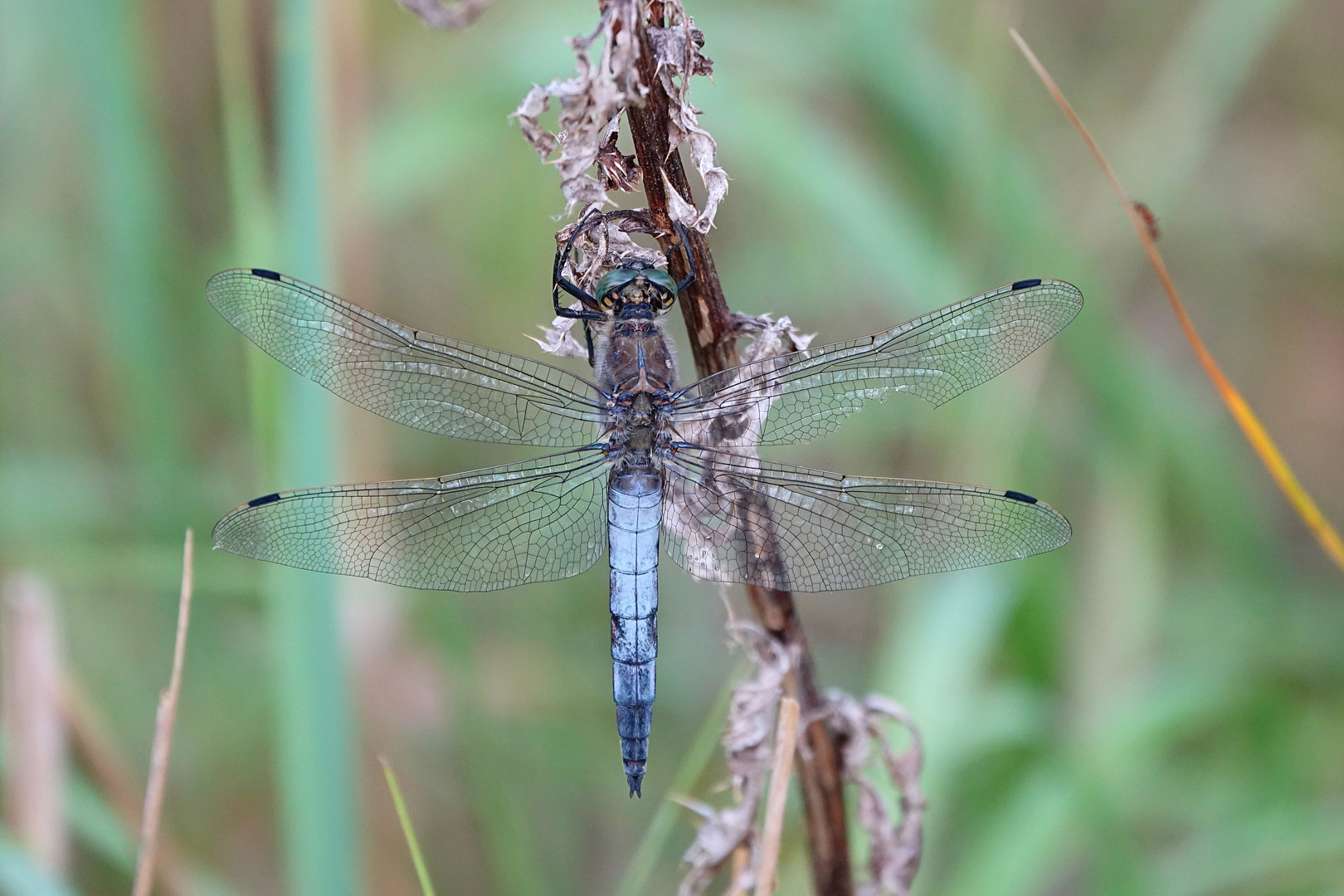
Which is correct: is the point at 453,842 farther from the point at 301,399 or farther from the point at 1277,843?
the point at 1277,843

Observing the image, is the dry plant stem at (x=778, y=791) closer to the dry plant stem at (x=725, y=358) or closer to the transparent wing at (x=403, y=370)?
the dry plant stem at (x=725, y=358)

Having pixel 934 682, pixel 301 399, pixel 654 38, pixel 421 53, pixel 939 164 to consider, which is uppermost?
pixel 421 53

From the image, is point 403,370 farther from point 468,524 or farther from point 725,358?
point 725,358

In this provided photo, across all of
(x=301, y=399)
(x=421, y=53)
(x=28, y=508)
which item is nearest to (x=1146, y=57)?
(x=421, y=53)

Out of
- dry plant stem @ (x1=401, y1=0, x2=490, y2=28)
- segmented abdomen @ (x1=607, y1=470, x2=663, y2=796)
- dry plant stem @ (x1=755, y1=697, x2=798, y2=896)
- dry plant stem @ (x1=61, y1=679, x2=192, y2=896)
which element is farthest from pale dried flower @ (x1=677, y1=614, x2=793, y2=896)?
dry plant stem @ (x1=61, y1=679, x2=192, y2=896)

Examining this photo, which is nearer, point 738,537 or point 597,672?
point 738,537

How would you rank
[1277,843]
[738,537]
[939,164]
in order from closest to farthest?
[738,537] < [1277,843] < [939,164]

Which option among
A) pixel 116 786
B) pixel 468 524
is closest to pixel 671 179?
pixel 468 524
